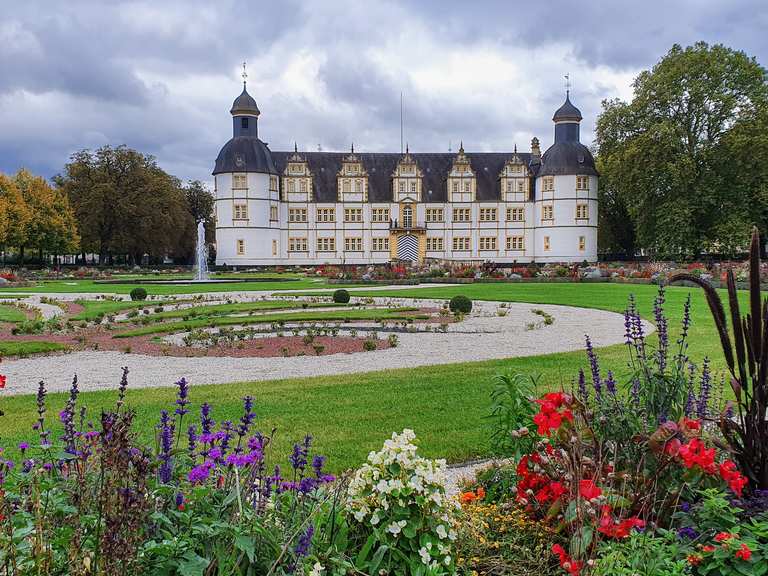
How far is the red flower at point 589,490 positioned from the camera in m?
3.03

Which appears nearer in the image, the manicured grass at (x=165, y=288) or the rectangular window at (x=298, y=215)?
the manicured grass at (x=165, y=288)

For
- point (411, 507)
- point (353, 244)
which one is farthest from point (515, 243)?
point (411, 507)

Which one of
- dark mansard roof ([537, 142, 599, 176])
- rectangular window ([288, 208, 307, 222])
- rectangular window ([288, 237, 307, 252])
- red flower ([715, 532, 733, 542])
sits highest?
dark mansard roof ([537, 142, 599, 176])

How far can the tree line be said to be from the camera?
51469mm

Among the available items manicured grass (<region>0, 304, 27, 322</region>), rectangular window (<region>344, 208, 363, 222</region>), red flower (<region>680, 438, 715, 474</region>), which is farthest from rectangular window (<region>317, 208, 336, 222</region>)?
red flower (<region>680, 438, 715, 474</region>)

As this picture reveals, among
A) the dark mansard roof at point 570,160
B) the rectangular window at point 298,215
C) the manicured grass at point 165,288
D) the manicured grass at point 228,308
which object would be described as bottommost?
the manicured grass at point 228,308

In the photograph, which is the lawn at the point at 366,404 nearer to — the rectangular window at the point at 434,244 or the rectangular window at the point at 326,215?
the rectangular window at the point at 434,244

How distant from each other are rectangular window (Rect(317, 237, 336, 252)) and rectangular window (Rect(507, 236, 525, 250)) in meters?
14.7

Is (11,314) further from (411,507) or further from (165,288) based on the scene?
(411,507)

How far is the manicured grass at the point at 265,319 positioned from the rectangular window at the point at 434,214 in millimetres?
38728

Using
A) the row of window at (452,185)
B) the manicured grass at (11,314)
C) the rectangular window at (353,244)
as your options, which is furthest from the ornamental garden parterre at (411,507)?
the rectangular window at (353,244)

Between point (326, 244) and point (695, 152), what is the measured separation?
28.5 metres

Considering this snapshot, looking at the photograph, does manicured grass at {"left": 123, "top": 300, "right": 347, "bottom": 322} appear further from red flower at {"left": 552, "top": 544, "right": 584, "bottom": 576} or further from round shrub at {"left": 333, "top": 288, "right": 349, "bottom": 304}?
red flower at {"left": 552, "top": 544, "right": 584, "bottom": 576}

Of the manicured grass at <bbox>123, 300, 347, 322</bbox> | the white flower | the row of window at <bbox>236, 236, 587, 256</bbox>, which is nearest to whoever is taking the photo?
the white flower
